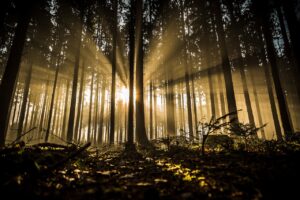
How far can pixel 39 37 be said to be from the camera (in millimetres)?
15875

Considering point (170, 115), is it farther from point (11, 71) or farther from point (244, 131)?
point (11, 71)

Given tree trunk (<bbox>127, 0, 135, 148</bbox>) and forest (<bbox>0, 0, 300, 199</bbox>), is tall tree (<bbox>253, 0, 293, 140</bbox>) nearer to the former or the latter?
forest (<bbox>0, 0, 300, 199</bbox>)

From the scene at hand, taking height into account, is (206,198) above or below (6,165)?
below

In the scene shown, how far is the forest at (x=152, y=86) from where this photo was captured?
2.09 meters

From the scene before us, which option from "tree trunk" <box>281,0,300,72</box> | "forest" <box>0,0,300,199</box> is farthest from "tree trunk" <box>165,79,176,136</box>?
"tree trunk" <box>281,0,300,72</box>

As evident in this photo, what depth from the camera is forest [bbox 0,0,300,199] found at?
82.1 inches

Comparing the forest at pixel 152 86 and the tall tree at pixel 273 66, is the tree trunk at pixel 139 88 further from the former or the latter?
the tall tree at pixel 273 66

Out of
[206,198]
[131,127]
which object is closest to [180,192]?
[206,198]

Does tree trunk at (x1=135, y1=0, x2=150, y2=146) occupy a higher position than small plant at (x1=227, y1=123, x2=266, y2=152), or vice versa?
tree trunk at (x1=135, y1=0, x2=150, y2=146)

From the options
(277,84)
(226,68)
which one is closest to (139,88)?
(226,68)

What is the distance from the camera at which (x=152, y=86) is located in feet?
85.9

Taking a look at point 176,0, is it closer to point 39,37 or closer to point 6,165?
point 39,37

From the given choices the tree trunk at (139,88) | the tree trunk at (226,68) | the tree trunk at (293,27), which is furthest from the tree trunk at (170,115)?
the tree trunk at (293,27)

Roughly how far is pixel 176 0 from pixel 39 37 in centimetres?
1490
